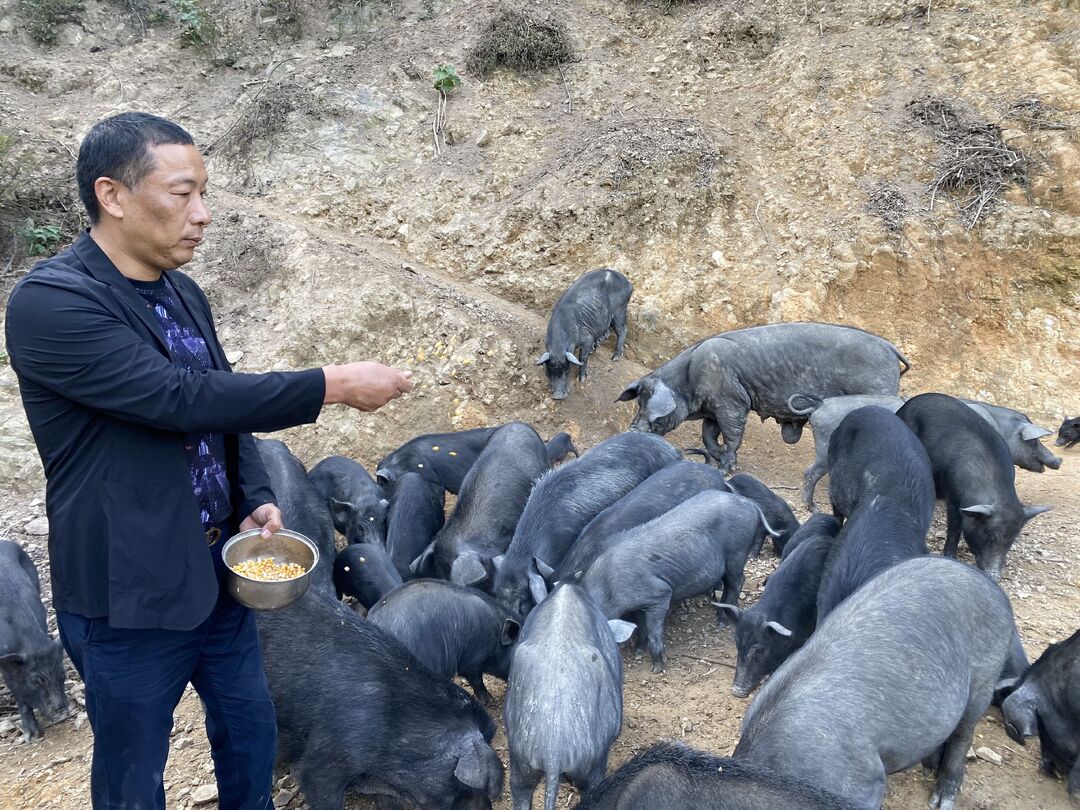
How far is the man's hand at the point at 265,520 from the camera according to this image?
2.81 m

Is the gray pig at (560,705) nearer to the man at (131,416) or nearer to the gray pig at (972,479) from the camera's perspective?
the man at (131,416)

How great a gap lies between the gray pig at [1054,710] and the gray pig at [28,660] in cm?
531

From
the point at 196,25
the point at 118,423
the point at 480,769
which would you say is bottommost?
the point at 480,769

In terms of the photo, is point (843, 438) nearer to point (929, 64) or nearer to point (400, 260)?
point (400, 260)

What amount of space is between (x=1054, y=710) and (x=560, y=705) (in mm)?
2478

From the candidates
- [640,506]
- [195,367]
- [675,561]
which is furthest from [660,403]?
[195,367]

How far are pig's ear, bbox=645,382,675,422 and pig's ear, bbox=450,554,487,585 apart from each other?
312 centimetres

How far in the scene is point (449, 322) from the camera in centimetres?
914

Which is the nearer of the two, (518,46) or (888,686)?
(888,686)

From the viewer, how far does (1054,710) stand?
3939 millimetres

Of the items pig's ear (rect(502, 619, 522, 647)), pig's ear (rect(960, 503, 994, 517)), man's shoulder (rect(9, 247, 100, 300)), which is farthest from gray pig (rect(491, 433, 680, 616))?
man's shoulder (rect(9, 247, 100, 300))

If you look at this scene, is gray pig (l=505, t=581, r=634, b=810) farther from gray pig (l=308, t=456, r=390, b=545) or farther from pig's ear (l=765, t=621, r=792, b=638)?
gray pig (l=308, t=456, r=390, b=545)

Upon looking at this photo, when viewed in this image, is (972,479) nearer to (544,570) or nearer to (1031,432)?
(1031,432)

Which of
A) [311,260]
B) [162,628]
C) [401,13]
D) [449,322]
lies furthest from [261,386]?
[401,13]
